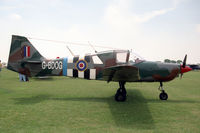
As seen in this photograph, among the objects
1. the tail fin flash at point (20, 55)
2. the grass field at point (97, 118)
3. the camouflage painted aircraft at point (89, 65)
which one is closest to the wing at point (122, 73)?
the camouflage painted aircraft at point (89, 65)

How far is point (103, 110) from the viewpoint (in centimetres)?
576

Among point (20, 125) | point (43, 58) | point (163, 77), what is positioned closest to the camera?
point (20, 125)

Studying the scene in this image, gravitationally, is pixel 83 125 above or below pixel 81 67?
below

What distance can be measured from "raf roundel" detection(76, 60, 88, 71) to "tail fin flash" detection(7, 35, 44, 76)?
2261 millimetres

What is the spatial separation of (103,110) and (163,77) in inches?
142

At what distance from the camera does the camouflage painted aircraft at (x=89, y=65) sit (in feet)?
24.5

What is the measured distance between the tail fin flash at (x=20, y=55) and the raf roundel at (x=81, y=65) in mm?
2261

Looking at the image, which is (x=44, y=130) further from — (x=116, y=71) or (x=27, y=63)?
(x=27, y=63)

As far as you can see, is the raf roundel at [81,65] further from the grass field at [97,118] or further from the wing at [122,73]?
the grass field at [97,118]

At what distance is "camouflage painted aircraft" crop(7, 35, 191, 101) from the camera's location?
24.5 feet

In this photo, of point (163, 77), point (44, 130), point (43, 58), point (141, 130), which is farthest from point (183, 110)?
point (43, 58)

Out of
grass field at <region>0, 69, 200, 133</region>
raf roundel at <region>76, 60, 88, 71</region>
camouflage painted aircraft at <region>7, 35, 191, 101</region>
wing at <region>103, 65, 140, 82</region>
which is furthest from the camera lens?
raf roundel at <region>76, 60, 88, 71</region>

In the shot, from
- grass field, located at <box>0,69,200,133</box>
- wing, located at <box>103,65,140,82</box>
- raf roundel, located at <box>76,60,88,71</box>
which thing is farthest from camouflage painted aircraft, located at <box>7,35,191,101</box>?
grass field, located at <box>0,69,200,133</box>

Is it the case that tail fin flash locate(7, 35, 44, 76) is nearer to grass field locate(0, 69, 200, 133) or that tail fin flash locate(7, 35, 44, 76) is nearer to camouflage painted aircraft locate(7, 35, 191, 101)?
camouflage painted aircraft locate(7, 35, 191, 101)
